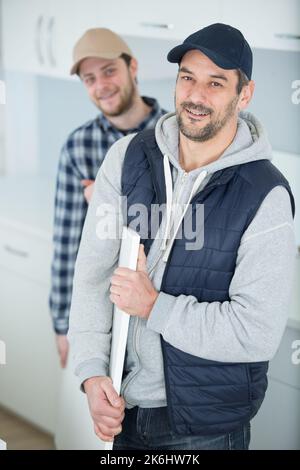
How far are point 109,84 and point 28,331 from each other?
93 centimetres

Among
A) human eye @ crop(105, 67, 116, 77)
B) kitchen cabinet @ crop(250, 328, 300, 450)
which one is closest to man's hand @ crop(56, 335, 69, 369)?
kitchen cabinet @ crop(250, 328, 300, 450)

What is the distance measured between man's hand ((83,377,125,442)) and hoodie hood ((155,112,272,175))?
1.25ft

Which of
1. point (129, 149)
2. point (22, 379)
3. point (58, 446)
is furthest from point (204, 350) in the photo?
point (22, 379)

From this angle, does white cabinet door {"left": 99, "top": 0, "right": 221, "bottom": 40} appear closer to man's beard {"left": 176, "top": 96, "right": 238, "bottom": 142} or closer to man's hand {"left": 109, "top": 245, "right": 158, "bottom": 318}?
man's beard {"left": 176, "top": 96, "right": 238, "bottom": 142}

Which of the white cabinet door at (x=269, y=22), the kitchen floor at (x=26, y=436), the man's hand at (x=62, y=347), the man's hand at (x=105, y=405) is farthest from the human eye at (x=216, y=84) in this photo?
the kitchen floor at (x=26, y=436)

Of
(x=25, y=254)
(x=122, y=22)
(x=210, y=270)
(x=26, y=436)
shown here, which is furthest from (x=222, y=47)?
(x=26, y=436)

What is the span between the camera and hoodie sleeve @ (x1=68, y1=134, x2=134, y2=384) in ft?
3.87

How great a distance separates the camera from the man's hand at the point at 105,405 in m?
1.15

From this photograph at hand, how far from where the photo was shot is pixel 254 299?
1.03 metres

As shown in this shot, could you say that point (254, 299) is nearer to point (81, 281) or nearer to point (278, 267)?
point (278, 267)

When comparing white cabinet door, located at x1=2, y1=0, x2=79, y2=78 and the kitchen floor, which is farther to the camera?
the kitchen floor

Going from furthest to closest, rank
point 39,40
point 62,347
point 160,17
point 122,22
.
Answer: point 39,40
point 62,347
point 122,22
point 160,17

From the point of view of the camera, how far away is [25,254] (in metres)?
2.12

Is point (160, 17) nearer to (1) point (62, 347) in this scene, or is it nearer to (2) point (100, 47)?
(2) point (100, 47)
